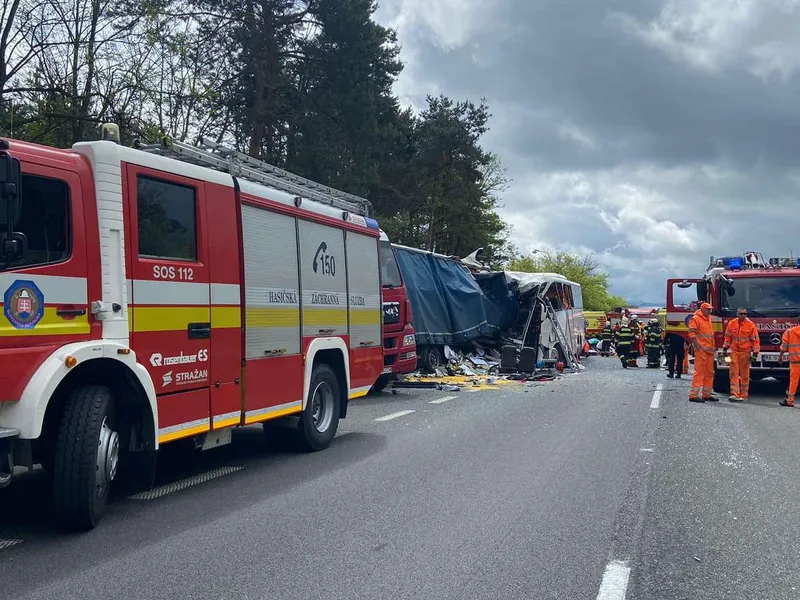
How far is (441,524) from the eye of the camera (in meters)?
5.63

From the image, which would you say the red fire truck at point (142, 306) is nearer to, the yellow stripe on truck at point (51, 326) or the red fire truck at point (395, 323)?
the yellow stripe on truck at point (51, 326)

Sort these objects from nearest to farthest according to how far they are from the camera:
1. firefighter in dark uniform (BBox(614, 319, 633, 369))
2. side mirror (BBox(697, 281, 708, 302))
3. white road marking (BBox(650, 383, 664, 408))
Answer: white road marking (BBox(650, 383, 664, 408))
side mirror (BBox(697, 281, 708, 302))
firefighter in dark uniform (BBox(614, 319, 633, 369))

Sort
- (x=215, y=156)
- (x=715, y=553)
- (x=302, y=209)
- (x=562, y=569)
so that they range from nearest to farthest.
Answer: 1. (x=562, y=569)
2. (x=715, y=553)
3. (x=215, y=156)
4. (x=302, y=209)

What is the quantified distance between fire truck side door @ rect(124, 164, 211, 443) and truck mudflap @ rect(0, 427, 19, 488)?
3.68 ft

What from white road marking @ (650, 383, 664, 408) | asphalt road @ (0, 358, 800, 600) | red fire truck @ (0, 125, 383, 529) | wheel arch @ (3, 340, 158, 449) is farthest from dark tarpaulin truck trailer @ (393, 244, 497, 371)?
wheel arch @ (3, 340, 158, 449)

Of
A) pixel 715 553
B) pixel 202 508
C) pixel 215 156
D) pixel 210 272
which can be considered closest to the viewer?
pixel 715 553

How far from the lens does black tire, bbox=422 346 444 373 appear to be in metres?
18.1

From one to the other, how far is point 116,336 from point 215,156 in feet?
7.98

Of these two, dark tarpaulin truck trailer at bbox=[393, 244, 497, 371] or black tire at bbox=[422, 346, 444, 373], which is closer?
dark tarpaulin truck trailer at bbox=[393, 244, 497, 371]

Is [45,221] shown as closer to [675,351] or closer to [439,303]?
[439,303]

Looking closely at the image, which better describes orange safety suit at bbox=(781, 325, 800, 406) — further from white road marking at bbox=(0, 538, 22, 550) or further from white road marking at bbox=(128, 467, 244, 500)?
white road marking at bbox=(0, 538, 22, 550)

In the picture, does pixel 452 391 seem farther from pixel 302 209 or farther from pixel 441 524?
pixel 441 524

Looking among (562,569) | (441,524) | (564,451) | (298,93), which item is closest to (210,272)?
(441,524)

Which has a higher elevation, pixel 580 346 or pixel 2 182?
pixel 2 182
